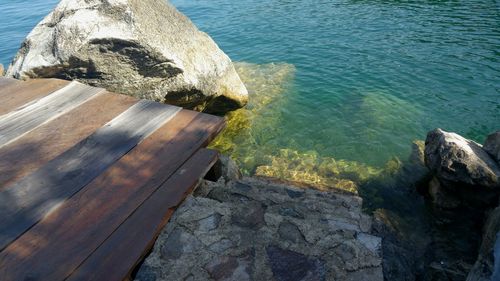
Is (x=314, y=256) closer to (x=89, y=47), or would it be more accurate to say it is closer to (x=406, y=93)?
(x=89, y=47)

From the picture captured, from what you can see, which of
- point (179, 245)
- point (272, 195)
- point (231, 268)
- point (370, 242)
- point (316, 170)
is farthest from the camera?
point (316, 170)

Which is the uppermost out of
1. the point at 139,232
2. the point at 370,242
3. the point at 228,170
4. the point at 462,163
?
the point at 139,232

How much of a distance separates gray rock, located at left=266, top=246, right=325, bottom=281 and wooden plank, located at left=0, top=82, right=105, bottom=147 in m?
3.43

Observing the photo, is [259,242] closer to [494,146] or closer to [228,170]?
[228,170]

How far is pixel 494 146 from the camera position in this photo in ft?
21.8

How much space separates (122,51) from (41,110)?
2350mm

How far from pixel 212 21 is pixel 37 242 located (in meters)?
16.1

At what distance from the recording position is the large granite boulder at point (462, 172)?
5.98 m

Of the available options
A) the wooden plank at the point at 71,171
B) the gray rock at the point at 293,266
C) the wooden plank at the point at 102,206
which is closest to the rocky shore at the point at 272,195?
the gray rock at the point at 293,266

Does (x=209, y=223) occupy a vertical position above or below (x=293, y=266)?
above

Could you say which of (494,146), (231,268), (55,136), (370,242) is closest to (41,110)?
(55,136)

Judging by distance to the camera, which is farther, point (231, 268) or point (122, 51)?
point (122, 51)

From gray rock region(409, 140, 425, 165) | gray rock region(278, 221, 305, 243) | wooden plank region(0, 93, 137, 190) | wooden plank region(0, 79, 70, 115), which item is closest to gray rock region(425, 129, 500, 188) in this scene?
gray rock region(409, 140, 425, 165)

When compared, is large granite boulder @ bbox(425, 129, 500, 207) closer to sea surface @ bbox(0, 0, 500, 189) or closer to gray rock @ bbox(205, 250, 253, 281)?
sea surface @ bbox(0, 0, 500, 189)
